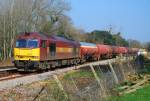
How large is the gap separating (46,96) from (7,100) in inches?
120

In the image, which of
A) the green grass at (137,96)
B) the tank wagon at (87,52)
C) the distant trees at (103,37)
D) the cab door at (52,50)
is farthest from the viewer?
the distant trees at (103,37)

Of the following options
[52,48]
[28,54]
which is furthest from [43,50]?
[52,48]

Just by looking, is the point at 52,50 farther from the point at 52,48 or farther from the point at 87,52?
the point at 87,52

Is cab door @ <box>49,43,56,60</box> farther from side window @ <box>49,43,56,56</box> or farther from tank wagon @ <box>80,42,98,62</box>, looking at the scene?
tank wagon @ <box>80,42,98,62</box>

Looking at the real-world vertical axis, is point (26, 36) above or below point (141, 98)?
above

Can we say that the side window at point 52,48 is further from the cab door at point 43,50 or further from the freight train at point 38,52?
the cab door at point 43,50

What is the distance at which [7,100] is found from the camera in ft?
46.8

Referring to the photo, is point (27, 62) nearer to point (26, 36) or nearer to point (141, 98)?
point (26, 36)

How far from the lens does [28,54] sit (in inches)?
1367

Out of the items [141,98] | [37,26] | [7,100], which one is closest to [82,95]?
[7,100]

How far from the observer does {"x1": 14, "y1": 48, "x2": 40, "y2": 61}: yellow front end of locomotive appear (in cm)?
3431

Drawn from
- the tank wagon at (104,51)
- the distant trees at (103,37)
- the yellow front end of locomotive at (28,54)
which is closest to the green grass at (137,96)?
the yellow front end of locomotive at (28,54)

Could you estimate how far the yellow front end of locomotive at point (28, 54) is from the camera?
113 feet

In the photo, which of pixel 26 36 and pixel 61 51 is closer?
pixel 26 36
